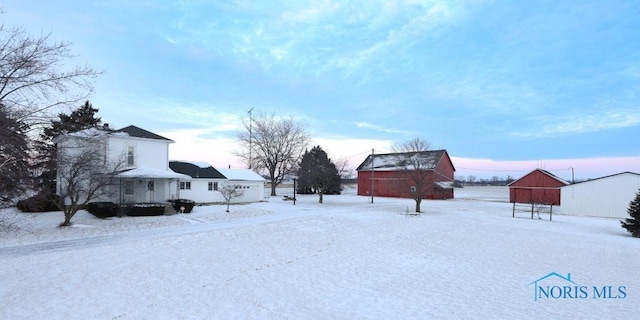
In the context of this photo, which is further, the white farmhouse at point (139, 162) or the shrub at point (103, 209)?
the white farmhouse at point (139, 162)

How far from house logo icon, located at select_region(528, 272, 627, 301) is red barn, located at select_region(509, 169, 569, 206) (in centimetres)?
3180

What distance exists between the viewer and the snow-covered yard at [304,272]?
7.54 meters

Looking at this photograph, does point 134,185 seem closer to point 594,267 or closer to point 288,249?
point 288,249

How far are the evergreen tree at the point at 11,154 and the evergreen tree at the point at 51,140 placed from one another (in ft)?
2.81

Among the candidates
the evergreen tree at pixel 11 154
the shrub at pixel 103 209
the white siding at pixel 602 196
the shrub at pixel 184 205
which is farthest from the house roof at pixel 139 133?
the white siding at pixel 602 196

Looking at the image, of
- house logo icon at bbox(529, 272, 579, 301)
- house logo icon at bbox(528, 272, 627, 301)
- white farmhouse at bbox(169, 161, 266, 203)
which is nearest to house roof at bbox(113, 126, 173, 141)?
white farmhouse at bbox(169, 161, 266, 203)

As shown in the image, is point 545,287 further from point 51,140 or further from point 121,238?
point 51,140

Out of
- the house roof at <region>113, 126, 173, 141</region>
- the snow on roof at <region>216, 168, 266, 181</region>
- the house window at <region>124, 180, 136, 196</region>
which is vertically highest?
the house roof at <region>113, 126, 173, 141</region>

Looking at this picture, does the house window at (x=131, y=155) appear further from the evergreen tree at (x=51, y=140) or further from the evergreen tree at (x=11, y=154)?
the evergreen tree at (x=11, y=154)

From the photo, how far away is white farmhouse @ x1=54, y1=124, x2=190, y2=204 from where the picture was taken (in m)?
24.3

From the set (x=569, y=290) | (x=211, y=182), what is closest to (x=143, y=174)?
(x=211, y=182)

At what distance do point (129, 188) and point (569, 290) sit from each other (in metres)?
27.4

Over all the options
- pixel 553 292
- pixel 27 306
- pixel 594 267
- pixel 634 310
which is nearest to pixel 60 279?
pixel 27 306

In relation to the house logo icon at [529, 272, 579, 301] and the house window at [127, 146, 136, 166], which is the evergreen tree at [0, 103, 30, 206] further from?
the house window at [127, 146, 136, 166]
